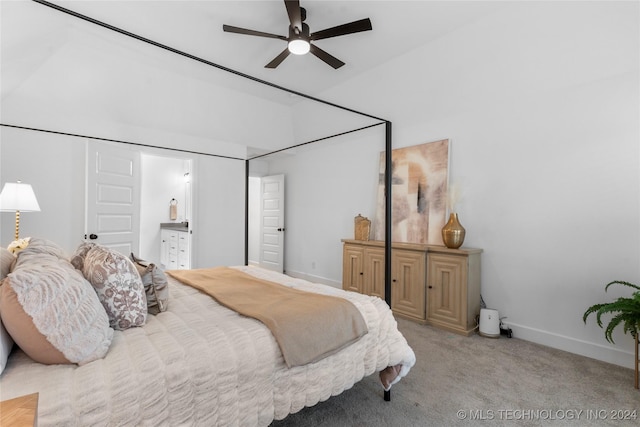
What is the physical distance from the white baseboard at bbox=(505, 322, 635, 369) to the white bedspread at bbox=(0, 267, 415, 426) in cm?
202

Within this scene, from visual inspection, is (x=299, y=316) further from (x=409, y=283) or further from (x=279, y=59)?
(x=279, y=59)

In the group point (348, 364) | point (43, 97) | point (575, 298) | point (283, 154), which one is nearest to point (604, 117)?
point (575, 298)

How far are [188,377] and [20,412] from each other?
0.51 metres

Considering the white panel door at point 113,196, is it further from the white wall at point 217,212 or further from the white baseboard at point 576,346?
the white baseboard at point 576,346

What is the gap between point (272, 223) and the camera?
614 centimetres

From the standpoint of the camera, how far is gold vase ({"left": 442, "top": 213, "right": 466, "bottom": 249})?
3207 mm

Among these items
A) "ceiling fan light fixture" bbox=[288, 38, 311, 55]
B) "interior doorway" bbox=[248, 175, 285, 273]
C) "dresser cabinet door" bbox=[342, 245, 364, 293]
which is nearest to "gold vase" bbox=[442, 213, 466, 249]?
"dresser cabinet door" bbox=[342, 245, 364, 293]

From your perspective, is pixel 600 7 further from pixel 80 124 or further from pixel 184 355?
pixel 80 124

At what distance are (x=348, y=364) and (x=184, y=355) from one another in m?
0.84

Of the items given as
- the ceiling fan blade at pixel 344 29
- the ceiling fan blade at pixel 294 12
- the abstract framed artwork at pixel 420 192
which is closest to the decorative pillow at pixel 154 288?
the ceiling fan blade at pixel 294 12

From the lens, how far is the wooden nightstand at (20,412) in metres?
0.65

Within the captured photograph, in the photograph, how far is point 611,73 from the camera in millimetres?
2508

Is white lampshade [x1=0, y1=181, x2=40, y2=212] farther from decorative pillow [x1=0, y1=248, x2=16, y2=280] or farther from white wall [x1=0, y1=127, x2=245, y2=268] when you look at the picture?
decorative pillow [x1=0, y1=248, x2=16, y2=280]

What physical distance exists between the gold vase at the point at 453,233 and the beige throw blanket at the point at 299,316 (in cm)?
191
